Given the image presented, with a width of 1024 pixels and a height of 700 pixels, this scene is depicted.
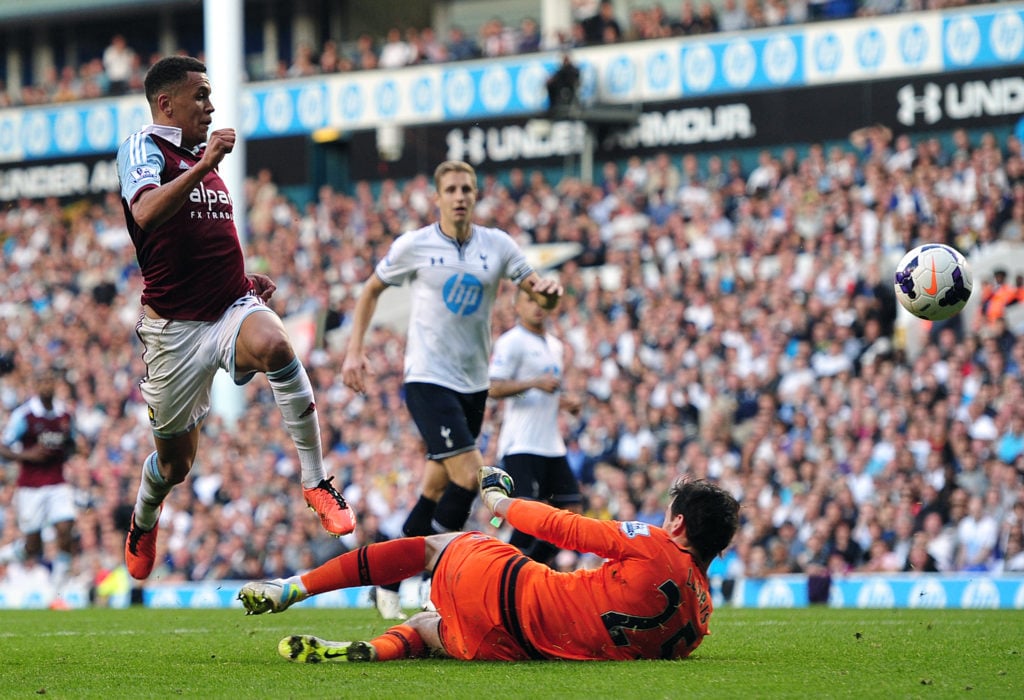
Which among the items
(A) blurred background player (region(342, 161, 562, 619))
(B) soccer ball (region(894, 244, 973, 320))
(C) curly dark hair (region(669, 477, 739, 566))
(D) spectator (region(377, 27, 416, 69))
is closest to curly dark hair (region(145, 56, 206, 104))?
(A) blurred background player (region(342, 161, 562, 619))

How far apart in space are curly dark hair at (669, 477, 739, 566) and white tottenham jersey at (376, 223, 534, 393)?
3.21 meters

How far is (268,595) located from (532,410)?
4995mm

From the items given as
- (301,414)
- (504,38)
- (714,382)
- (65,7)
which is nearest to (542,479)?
(301,414)

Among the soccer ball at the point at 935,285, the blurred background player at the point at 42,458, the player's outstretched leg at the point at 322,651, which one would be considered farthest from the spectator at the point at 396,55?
the player's outstretched leg at the point at 322,651

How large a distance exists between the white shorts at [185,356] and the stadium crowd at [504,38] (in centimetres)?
1742

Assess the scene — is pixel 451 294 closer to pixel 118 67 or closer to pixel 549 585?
pixel 549 585

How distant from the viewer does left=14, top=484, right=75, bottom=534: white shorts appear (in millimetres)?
15586

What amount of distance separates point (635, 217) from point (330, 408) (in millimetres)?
5318

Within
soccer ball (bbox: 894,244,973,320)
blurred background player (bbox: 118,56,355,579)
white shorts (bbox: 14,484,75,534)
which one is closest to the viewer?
blurred background player (bbox: 118,56,355,579)

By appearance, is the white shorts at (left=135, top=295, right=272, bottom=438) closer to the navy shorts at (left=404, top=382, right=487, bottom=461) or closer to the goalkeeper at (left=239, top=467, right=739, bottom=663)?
the goalkeeper at (left=239, top=467, right=739, bottom=663)

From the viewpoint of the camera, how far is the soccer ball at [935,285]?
370 inches

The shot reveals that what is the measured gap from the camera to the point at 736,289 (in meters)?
19.0

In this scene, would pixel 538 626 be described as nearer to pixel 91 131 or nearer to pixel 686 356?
pixel 686 356

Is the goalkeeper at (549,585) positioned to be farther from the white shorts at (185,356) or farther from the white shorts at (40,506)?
the white shorts at (40,506)
